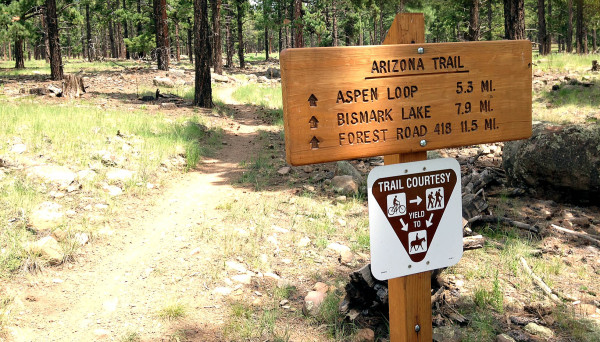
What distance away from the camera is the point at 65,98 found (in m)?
14.3

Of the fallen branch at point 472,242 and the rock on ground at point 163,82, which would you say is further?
the rock on ground at point 163,82

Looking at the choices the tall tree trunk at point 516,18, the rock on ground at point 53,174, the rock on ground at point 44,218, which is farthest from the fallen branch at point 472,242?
the tall tree trunk at point 516,18

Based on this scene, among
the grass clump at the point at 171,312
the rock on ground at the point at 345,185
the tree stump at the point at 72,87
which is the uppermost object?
the tree stump at the point at 72,87

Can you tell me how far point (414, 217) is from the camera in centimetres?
226

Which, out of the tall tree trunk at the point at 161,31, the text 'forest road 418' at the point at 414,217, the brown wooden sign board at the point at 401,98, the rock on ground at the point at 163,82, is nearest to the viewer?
the brown wooden sign board at the point at 401,98

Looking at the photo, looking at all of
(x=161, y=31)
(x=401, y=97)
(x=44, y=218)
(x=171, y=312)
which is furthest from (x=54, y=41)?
(x=401, y=97)

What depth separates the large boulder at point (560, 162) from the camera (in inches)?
241

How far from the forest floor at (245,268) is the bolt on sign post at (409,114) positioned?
1.59m

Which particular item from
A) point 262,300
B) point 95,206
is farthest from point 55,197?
point 262,300

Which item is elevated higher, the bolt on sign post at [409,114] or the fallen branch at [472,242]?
the bolt on sign post at [409,114]

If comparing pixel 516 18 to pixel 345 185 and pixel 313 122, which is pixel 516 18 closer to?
pixel 345 185

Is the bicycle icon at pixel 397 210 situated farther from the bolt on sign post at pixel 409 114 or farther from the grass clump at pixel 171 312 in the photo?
the grass clump at pixel 171 312

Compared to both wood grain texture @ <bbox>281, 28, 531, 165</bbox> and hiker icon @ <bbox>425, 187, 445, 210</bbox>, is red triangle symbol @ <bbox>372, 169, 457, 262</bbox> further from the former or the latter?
wood grain texture @ <bbox>281, 28, 531, 165</bbox>

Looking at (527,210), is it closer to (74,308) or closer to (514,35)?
(74,308)
